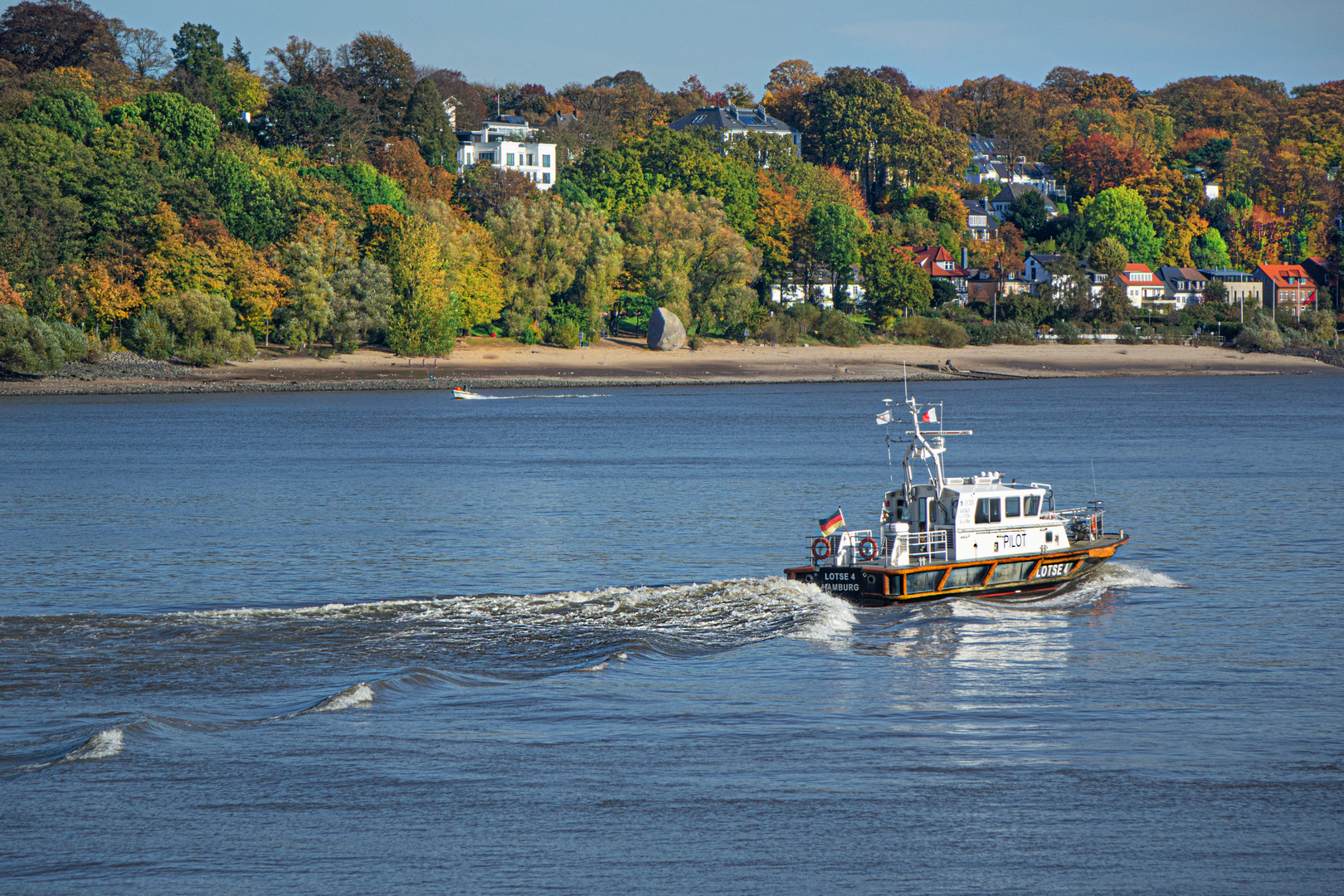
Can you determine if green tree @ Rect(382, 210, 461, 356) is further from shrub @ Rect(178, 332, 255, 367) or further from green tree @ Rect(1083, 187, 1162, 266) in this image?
green tree @ Rect(1083, 187, 1162, 266)

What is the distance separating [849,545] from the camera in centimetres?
3544

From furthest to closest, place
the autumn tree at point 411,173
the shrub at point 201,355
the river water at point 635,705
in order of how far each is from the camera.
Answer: the autumn tree at point 411,173
the shrub at point 201,355
the river water at point 635,705

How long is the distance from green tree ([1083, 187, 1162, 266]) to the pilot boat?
168 metres

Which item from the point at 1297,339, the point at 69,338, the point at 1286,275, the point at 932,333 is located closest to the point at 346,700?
the point at 69,338

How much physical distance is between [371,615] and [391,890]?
15808mm

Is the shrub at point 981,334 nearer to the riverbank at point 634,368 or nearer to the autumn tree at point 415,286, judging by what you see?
the riverbank at point 634,368

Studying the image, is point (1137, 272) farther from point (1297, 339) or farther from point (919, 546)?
point (919, 546)

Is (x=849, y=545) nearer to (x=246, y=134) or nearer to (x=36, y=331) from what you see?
(x=36, y=331)

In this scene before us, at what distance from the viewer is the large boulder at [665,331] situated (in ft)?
469

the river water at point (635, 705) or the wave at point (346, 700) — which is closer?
the river water at point (635, 705)

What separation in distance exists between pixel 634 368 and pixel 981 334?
1838 inches

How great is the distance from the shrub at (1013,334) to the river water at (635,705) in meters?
107

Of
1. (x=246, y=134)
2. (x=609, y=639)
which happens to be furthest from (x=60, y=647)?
(x=246, y=134)

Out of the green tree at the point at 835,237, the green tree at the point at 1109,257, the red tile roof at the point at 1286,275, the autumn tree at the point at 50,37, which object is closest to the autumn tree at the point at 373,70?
→ the autumn tree at the point at 50,37
